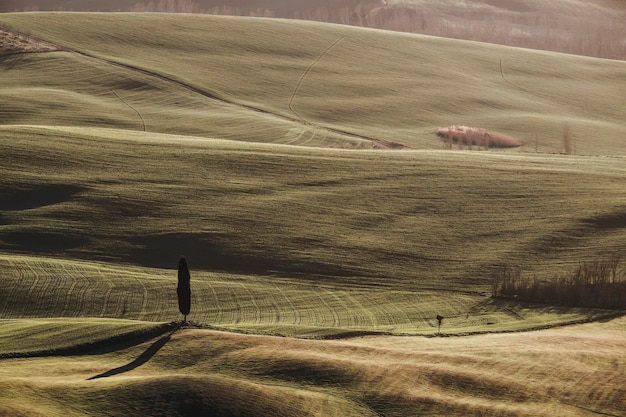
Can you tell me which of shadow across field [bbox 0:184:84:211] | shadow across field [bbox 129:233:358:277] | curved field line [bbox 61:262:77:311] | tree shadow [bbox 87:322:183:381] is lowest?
shadow across field [bbox 129:233:358:277]

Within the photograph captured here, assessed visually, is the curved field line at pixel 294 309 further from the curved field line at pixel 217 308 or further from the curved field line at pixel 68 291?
the curved field line at pixel 68 291

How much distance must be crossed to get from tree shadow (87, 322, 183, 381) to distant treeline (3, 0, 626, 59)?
90098 mm

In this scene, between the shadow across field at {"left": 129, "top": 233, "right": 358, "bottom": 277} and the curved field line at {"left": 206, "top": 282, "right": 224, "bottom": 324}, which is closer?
the curved field line at {"left": 206, "top": 282, "right": 224, "bottom": 324}

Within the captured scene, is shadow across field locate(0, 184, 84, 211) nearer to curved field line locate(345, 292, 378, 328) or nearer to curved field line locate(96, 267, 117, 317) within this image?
curved field line locate(96, 267, 117, 317)

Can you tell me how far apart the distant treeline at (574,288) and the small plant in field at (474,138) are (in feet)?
83.6

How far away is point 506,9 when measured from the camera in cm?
12850

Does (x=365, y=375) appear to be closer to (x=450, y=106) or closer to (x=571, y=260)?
(x=571, y=260)

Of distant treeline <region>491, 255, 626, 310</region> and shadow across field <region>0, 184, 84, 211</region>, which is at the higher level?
shadow across field <region>0, 184, 84, 211</region>

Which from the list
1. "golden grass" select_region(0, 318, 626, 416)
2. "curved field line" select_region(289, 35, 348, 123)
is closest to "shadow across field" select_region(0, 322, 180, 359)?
"golden grass" select_region(0, 318, 626, 416)

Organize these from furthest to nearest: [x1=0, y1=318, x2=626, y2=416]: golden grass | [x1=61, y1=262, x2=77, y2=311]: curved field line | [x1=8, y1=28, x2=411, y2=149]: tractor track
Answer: [x1=8, y1=28, x2=411, y2=149]: tractor track < [x1=61, y1=262, x2=77, y2=311]: curved field line < [x1=0, y1=318, x2=626, y2=416]: golden grass

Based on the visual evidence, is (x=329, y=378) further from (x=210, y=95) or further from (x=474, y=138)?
(x=210, y=95)

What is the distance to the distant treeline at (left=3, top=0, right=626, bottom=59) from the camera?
111 m

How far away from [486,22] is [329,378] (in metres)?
104

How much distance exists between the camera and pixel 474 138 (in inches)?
2309
